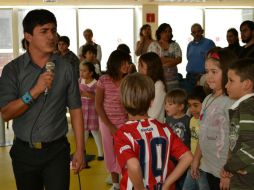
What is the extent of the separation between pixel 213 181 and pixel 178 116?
952mm

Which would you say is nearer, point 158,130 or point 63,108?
point 158,130

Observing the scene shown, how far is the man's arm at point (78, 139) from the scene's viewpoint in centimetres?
265

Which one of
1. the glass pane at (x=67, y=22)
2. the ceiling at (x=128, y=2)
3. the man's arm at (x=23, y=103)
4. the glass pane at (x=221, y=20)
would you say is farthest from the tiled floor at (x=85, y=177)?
the glass pane at (x=221, y=20)

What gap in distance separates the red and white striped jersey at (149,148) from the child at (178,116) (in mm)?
1462

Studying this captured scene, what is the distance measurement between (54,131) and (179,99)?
1547 millimetres

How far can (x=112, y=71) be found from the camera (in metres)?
4.00

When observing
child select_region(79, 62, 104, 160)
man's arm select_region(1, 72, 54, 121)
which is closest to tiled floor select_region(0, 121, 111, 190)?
child select_region(79, 62, 104, 160)

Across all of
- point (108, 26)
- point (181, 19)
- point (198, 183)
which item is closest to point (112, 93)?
point (198, 183)

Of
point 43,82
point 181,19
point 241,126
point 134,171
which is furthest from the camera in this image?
point 181,19

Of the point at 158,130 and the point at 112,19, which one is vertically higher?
the point at 112,19

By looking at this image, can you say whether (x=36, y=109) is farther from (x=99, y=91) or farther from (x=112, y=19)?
(x=112, y=19)

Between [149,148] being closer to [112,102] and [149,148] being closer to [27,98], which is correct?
[27,98]

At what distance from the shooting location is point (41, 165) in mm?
2561

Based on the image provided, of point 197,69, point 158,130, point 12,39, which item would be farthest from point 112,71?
point 12,39
